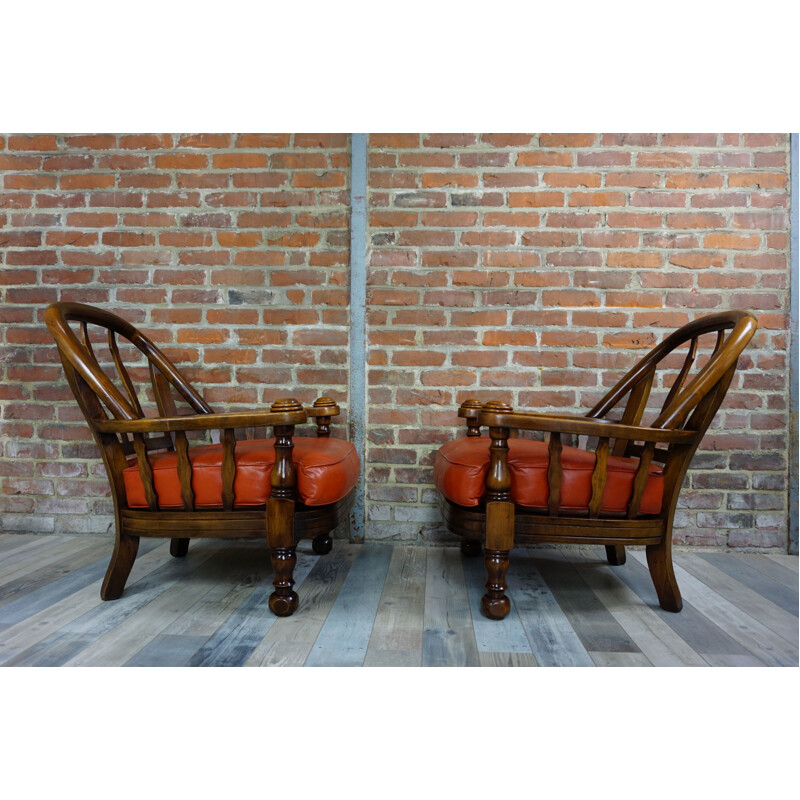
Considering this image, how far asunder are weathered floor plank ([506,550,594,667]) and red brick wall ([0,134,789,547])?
60 cm

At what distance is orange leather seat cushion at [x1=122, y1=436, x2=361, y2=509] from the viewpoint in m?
1.81

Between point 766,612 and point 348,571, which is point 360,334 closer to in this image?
point 348,571

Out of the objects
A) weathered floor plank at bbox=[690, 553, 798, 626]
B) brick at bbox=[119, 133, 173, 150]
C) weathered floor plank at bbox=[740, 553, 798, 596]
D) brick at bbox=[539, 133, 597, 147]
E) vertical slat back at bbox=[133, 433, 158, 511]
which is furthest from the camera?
brick at bbox=[119, 133, 173, 150]

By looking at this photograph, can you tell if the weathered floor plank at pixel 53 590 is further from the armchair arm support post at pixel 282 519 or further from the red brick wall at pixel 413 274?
the armchair arm support post at pixel 282 519

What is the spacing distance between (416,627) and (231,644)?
1.84ft

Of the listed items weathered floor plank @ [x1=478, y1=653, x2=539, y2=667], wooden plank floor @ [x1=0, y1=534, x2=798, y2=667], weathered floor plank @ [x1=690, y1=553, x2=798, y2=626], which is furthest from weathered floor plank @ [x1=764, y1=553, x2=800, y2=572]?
weathered floor plank @ [x1=478, y1=653, x2=539, y2=667]

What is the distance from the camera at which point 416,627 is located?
1688 mm

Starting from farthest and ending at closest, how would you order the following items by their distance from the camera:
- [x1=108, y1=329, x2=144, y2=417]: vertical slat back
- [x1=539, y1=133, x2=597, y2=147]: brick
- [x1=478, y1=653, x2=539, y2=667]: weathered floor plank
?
[x1=539, y1=133, x2=597, y2=147]: brick
[x1=108, y1=329, x2=144, y2=417]: vertical slat back
[x1=478, y1=653, x2=539, y2=667]: weathered floor plank

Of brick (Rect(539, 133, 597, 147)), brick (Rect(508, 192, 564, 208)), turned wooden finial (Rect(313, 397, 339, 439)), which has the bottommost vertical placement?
turned wooden finial (Rect(313, 397, 339, 439))

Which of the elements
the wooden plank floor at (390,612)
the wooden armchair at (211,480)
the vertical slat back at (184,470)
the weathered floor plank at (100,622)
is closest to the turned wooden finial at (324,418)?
the wooden armchair at (211,480)

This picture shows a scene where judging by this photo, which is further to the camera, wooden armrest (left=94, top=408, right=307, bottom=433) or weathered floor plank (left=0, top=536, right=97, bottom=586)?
weathered floor plank (left=0, top=536, right=97, bottom=586)

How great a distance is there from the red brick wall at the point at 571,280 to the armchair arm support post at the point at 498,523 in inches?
34.0

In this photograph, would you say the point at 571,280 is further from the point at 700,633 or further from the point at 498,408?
the point at 700,633

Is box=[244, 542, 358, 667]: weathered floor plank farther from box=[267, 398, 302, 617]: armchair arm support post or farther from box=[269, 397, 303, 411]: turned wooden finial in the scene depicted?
box=[269, 397, 303, 411]: turned wooden finial
